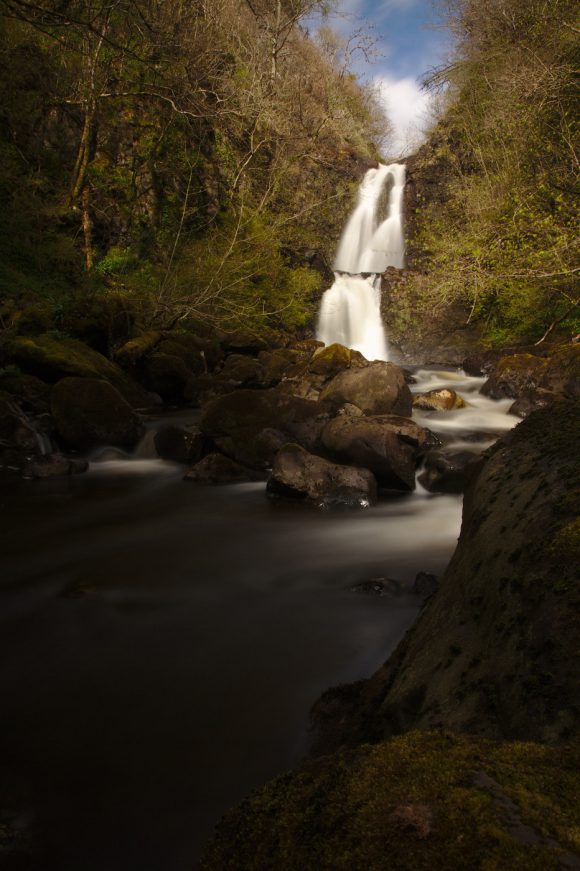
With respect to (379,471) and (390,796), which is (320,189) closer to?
(379,471)

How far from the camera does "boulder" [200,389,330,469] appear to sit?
29.5 ft

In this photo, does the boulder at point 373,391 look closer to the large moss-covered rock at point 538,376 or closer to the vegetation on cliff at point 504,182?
the vegetation on cliff at point 504,182

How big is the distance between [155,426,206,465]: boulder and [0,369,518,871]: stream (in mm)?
1399

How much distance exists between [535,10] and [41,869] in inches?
831

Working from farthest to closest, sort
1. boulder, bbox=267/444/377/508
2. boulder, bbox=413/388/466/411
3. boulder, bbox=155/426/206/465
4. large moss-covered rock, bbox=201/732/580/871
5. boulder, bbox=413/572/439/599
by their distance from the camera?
boulder, bbox=413/388/466/411 < boulder, bbox=155/426/206/465 < boulder, bbox=267/444/377/508 < boulder, bbox=413/572/439/599 < large moss-covered rock, bbox=201/732/580/871

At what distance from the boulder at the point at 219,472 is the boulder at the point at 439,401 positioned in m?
6.28

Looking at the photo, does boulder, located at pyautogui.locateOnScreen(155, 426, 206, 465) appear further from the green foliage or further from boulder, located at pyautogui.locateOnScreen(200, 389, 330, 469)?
the green foliage

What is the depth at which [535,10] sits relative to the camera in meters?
15.4

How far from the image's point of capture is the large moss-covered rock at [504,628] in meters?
1.44

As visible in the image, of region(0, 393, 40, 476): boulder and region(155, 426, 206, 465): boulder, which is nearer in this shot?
region(0, 393, 40, 476): boulder

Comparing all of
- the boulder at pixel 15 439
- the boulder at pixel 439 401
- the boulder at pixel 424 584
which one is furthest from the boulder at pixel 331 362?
the boulder at pixel 424 584

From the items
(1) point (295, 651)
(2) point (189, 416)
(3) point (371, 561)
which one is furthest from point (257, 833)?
(2) point (189, 416)

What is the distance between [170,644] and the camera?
400cm

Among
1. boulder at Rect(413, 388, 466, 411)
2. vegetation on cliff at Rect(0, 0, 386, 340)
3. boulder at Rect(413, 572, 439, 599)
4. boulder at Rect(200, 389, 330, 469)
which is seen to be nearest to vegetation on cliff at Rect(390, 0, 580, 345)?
boulder at Rect(413, 388, 466, 411)
